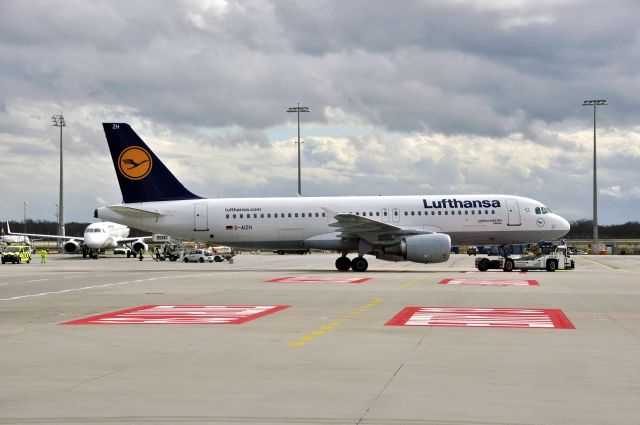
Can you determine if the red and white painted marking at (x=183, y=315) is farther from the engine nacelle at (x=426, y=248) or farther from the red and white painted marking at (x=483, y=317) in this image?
the engine nacelle at (x=426, y=248)

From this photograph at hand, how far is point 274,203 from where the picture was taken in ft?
144

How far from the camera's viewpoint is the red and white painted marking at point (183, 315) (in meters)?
18.3

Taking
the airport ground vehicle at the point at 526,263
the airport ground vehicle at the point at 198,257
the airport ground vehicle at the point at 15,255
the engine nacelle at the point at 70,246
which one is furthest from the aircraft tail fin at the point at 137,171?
the engine nacelle at the point at 70,246

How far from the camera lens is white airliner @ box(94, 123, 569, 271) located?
43312 mm

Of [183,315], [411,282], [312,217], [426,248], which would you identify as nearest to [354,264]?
[312,217]

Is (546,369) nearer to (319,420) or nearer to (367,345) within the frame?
(367,345)

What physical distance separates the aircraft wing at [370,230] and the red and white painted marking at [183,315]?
18692mm

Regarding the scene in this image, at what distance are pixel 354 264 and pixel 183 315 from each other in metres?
24.1

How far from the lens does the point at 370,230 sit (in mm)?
41375

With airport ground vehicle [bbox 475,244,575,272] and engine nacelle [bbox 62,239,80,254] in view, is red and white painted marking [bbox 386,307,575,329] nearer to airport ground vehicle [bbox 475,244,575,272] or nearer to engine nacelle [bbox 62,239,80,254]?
airport ground vehicle [bbox 475,244,575,272]

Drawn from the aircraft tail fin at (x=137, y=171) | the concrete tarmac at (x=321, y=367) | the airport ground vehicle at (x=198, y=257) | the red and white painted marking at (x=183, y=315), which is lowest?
the airport ground vehicle at (x=198, y=257)

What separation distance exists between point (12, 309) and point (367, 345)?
471 inches

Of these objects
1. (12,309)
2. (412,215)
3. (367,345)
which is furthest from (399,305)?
(412,215)

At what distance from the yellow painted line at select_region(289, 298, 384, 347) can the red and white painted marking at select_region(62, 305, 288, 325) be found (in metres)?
Result: 2.09
